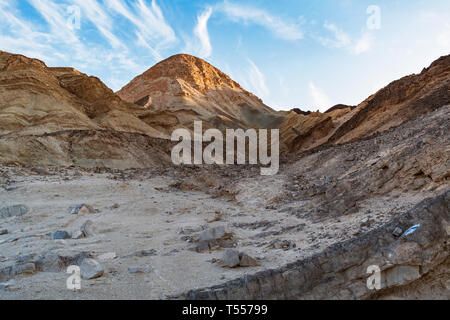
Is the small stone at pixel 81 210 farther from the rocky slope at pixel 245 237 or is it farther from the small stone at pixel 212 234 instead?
the small stone at pixel 212 234

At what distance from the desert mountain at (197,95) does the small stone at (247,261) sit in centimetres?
3973

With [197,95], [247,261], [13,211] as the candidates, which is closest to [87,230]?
[13,211]

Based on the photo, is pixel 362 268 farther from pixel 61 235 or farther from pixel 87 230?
pixel 61 235

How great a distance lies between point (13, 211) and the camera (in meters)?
7.83

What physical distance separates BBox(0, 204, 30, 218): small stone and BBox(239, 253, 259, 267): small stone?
5.95 meters

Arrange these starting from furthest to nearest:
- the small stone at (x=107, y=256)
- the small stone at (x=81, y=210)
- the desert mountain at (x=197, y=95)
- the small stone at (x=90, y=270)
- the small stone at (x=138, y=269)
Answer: the desert mountain at (x=197, y=95)
the small stone at (x=81, y=210)
the small stone at (x=107, y=256)
the small stone at (x=138, y=269)
the small stone at (x=90, y=270)

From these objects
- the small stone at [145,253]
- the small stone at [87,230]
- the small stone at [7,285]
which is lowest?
the small stone at [7,285]

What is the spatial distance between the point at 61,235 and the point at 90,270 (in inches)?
91.5

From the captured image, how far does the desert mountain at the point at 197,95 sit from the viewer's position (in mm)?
49688

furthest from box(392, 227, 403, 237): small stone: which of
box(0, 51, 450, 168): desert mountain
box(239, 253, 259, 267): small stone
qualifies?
box(0, 51, 450, 168): desert mountain

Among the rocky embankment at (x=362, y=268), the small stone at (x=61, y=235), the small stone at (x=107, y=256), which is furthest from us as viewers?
the small stone at (x=61, y=235)

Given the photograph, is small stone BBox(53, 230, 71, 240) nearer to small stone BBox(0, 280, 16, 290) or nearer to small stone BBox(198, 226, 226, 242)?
small stone BBox(0, 280, 16, 290)

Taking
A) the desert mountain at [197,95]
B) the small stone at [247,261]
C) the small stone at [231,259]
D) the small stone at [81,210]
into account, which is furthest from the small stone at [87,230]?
the desert mountain at [197,95]
